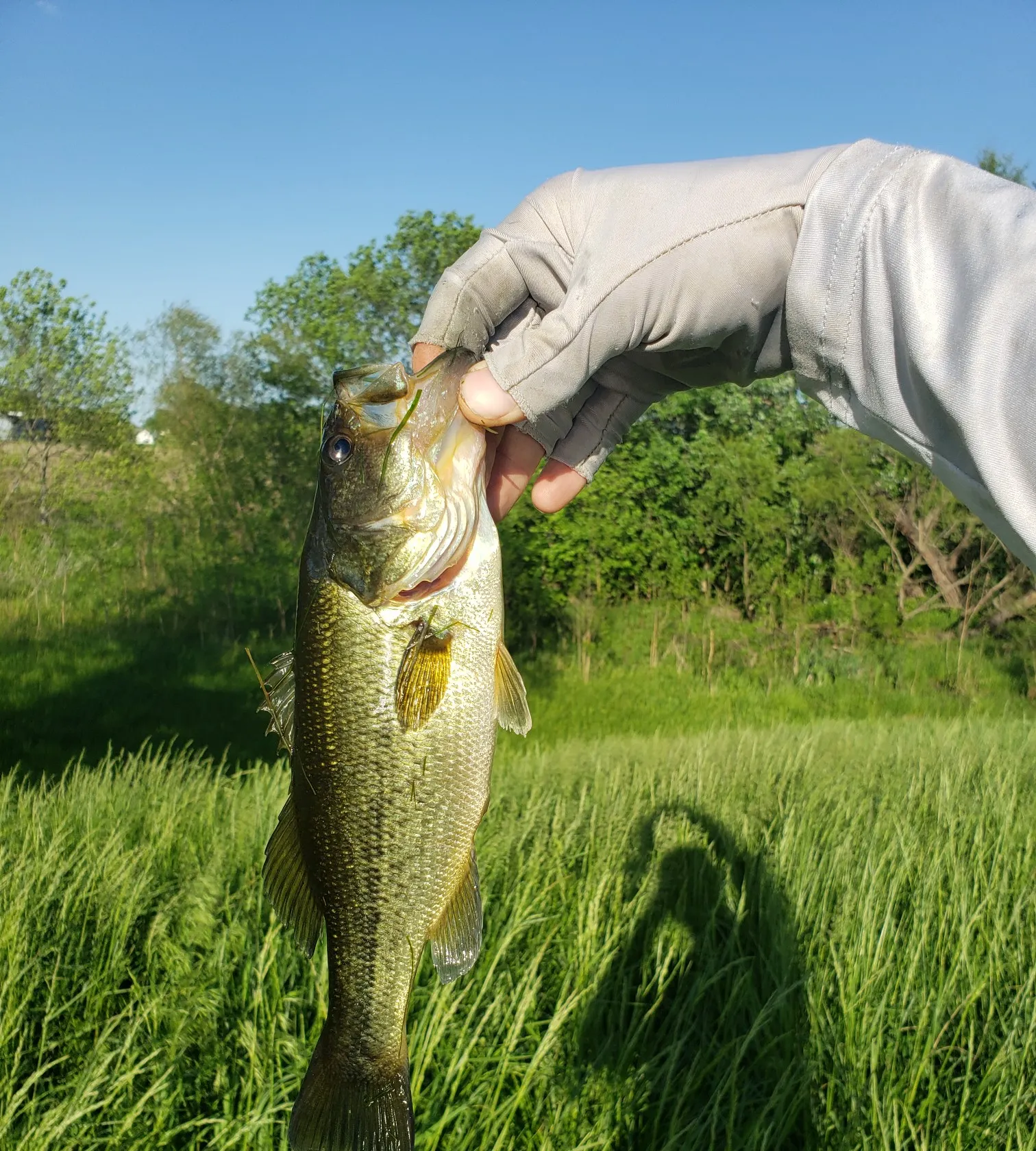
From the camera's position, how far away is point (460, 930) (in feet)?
5.97

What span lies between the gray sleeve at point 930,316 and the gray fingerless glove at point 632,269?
0.09 metres

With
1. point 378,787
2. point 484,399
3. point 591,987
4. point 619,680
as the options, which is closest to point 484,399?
point 484,399

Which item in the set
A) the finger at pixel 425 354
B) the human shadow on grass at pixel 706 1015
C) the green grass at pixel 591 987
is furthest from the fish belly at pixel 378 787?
the human shadow on grass at pixel 706 1015

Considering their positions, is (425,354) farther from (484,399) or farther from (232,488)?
(232,488)

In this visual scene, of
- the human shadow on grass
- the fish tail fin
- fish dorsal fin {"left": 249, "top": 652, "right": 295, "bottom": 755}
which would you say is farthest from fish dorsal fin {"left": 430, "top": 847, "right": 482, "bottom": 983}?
the human shadow on grass

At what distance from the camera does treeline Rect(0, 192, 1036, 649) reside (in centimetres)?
1379

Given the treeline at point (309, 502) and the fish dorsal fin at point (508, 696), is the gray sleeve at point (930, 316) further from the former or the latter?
the treeline at point (309, 502)

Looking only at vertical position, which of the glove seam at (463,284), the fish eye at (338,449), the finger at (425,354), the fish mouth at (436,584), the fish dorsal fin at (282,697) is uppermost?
the glove seam at (463,284)

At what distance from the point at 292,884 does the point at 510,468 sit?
101 centimetres

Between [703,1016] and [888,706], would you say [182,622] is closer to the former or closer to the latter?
[888,706]

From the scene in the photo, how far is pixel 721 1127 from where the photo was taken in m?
2.66

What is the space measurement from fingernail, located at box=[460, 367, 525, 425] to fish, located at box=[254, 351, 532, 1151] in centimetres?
3

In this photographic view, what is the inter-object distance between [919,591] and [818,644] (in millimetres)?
1883

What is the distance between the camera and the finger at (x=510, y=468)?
2.19m
